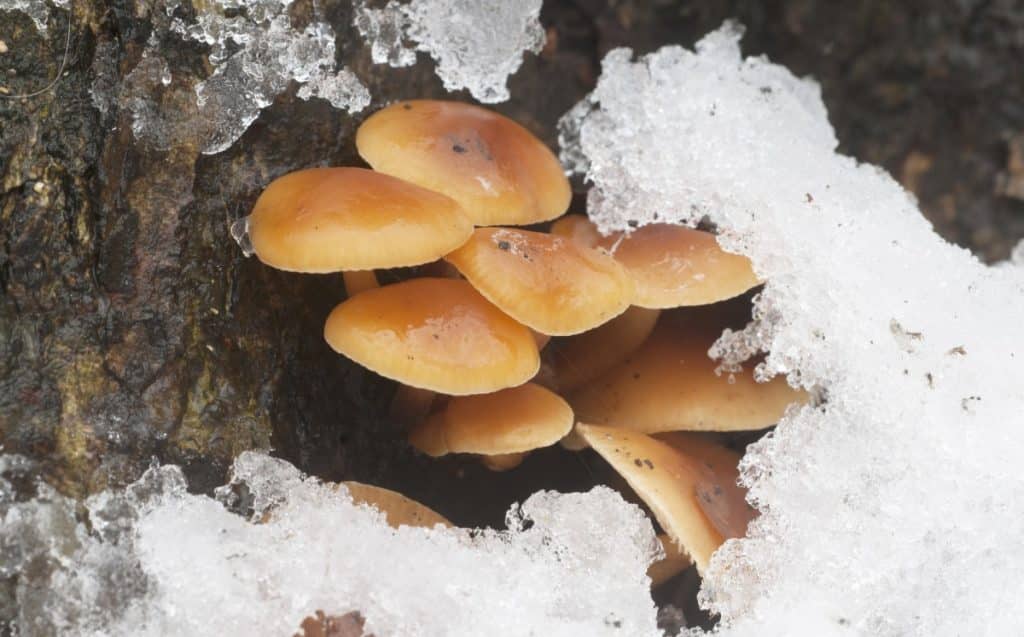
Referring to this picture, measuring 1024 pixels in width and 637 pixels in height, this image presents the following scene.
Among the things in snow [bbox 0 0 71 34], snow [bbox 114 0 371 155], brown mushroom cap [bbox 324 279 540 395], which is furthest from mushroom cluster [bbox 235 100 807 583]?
snow [bbox 0 0 71 34]

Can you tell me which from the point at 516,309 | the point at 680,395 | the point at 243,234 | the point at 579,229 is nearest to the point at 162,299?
the point at 243,234

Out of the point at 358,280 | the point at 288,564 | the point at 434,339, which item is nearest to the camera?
Answer: the point at 288,564

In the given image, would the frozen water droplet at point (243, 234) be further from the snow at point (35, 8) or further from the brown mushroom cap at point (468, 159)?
the snow at point (35, 8)

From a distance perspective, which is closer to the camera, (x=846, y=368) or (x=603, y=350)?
(x=846, y=368)

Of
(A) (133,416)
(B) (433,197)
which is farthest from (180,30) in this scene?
(A) (133,416)

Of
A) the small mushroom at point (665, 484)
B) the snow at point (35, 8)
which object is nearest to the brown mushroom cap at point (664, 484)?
the small mushroom at point (665, 484)

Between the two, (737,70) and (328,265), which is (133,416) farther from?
(737,70)

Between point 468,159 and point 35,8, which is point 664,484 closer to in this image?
point 468,159
